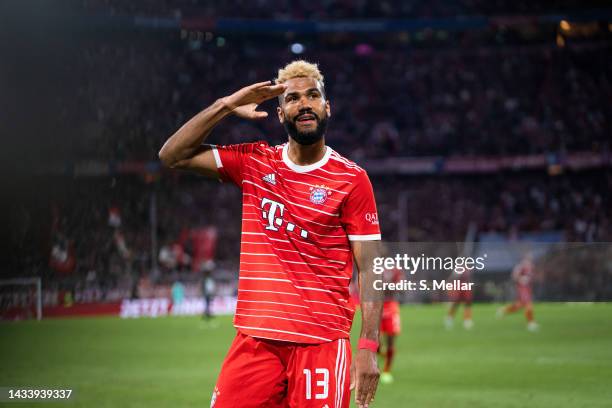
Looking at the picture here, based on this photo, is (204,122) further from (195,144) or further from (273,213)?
(273,213)

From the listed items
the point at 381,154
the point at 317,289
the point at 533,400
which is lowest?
the point at 533,400

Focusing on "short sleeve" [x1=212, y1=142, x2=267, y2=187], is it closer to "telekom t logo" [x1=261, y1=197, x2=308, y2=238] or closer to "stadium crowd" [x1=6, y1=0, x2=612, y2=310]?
"telekom t logo" [x1=261, y1=197, x2=308, y2=238]

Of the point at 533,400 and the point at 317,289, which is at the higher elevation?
the point at 317,289

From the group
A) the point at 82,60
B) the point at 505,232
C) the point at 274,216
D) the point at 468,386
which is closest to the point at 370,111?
the point at 505,232

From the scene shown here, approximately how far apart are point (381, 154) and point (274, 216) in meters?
33.6

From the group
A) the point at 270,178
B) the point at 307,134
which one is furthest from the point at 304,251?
the point at 307,134

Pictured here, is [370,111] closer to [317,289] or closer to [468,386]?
[468,386]

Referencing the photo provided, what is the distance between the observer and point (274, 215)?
14.0 ft

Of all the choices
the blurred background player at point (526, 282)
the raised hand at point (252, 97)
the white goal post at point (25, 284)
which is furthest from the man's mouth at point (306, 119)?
the blurred background player at point (526, 282)

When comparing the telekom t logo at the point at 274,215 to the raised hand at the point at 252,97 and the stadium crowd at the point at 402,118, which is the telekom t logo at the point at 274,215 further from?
the stadium crowd at the point at 402,118

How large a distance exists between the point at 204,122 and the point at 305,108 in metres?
0.51

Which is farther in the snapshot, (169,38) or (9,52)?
(169,38)

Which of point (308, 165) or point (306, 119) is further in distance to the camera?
point (308, 165)

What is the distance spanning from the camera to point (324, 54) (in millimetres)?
41344
